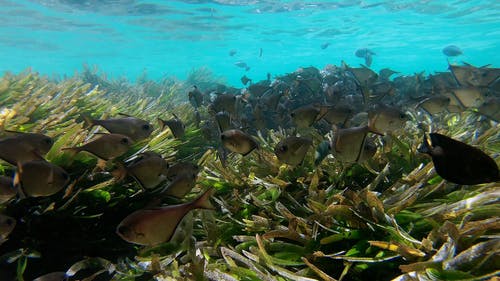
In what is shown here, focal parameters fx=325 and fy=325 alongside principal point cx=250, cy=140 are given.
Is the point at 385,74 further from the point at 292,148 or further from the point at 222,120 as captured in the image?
the point at 292,148

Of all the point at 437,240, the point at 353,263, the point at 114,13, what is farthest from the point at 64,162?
the point at 114,13

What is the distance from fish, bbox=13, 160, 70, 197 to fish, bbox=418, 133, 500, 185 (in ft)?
8.38

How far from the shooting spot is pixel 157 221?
210cm

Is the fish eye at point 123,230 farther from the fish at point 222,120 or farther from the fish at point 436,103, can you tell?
the fish at point 436,103

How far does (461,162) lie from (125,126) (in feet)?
10.0

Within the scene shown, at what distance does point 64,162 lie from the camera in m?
3.31

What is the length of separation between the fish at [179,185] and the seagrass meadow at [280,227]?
0.89ft

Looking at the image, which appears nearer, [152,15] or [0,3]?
[0,3]

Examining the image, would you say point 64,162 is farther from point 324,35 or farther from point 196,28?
point 324,35

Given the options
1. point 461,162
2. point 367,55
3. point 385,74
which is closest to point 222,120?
point 461,162

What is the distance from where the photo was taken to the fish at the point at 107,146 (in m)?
2.87

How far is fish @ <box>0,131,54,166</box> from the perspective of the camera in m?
2.64

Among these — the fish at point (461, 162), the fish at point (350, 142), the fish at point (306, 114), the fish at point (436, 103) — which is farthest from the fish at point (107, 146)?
the fish at point (436, 103)

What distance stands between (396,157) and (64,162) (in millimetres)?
3565
